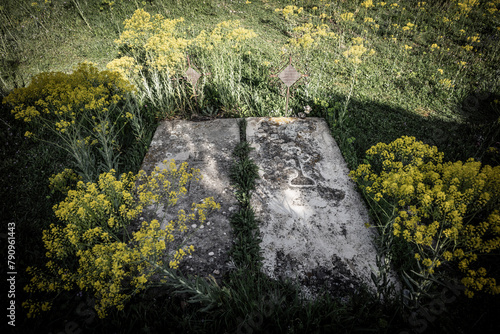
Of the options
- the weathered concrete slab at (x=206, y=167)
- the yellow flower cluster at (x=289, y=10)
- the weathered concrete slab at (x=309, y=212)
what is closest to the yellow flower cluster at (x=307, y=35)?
the yellow flower cluster at (x=289, y=10)

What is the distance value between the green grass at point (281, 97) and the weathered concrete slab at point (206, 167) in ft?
0.90

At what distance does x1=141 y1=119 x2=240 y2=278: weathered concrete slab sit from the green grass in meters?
0.28

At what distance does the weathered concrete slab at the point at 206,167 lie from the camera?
8.55 ft

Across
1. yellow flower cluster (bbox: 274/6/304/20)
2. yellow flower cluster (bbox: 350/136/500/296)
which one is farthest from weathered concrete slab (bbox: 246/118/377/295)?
yellow flower cluster (bbox: 274/6/304/20)

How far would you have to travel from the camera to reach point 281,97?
16.6ft

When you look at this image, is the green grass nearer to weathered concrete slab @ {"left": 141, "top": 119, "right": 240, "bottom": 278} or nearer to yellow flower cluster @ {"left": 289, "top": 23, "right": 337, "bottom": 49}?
weathered concrete slab @ {"left": 141, "top": 119, "right": 240, "bottom": 278}

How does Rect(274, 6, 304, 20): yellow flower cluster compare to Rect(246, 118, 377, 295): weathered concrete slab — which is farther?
Rect(274, 6, 304, 20): yellow flower cluster

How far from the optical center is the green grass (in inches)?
84.2

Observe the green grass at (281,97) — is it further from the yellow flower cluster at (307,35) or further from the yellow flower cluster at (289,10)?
the yellow flower cluster at (307,35)

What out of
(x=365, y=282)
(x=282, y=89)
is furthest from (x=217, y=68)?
(x=365, y=282)

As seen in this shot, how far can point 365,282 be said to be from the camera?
239cm

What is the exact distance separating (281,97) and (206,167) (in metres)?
2.43

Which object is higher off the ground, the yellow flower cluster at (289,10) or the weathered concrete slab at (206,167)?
the yellow flower cluster at (289,10)

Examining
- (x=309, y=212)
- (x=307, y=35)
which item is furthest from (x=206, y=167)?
(x=307, y=35)
